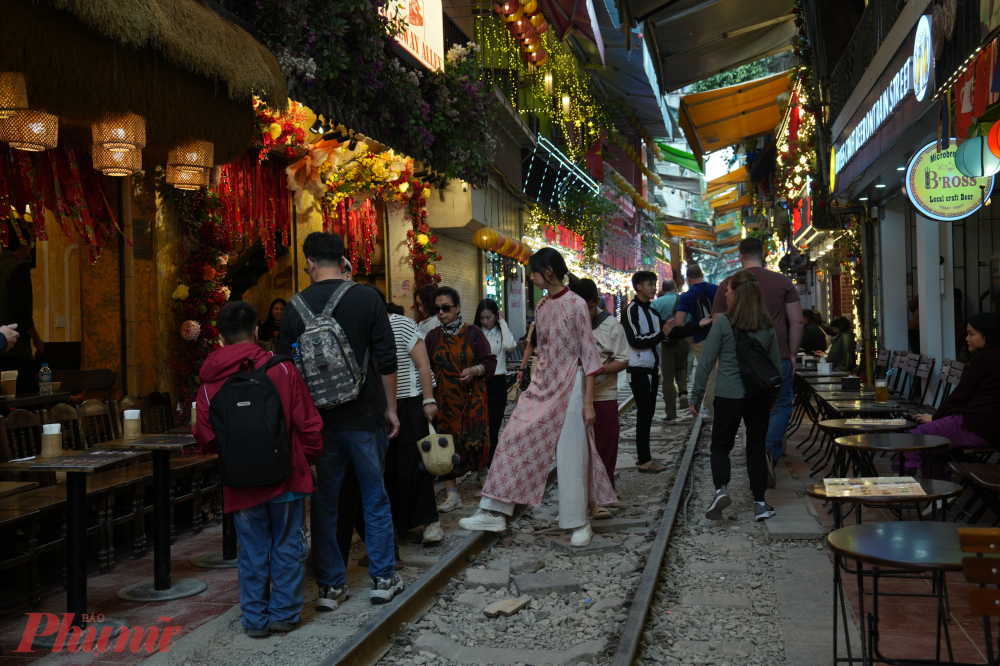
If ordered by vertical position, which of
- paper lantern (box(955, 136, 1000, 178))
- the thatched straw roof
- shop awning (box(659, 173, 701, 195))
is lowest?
paper lantern (box(955, 136, 1000, 178))

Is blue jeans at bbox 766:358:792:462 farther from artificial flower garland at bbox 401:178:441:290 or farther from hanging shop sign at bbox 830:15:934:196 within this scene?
artificial flower garland at bbox 401:178:441:290

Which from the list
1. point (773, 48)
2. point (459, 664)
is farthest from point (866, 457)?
point (773, 48)

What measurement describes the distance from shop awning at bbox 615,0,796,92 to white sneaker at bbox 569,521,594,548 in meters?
8.85

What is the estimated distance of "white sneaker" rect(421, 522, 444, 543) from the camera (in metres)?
6.52

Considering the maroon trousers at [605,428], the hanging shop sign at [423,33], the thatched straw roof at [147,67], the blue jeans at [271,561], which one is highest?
the hanging shop sign at [423,33]

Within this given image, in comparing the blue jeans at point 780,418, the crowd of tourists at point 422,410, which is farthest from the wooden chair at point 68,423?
the blue jeans at point 780,418

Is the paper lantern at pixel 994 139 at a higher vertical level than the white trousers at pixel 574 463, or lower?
higher

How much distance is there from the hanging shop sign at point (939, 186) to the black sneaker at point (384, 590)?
6119 millimetres

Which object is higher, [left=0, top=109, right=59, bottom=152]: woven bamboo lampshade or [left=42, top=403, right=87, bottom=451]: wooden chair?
[left=0, top=109, right=59, bottom=152]: woven bamboo lampshade

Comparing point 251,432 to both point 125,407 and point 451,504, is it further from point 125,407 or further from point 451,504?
point 125,407

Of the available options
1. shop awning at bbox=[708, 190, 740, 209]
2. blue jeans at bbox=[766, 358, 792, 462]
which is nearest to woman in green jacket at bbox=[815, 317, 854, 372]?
blue jeans at bbox=[766, 358, 792, 462]

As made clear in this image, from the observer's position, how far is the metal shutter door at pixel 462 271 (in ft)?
60.3

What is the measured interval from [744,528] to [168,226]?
5975 millimetres

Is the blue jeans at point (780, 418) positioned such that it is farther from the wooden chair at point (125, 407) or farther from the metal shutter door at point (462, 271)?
the metal shutter door at point (462, 271)
